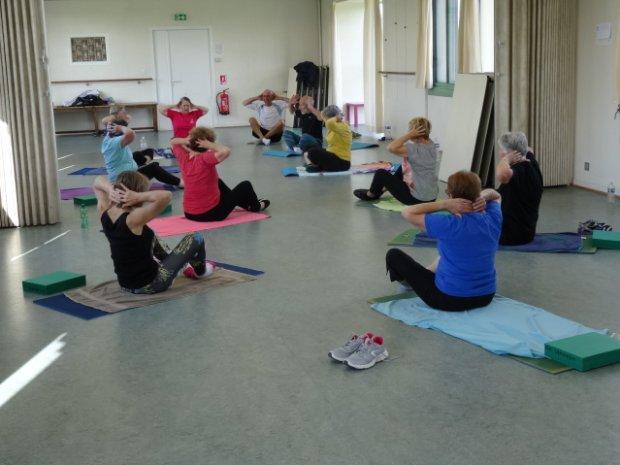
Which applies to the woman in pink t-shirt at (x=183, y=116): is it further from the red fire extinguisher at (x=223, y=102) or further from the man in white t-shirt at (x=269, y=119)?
the red fire extinguisher at (x=223, y=102)

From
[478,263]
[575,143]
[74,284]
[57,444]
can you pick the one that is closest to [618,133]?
[575,143]

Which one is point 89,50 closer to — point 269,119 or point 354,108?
point 269,119

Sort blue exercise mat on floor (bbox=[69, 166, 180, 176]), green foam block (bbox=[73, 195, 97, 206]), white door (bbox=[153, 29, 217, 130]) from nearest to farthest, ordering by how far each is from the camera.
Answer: green foam block (bbox=[73, 195, 97, 206]) < blue exercise mat on floor (bbox=[69, 166, 180, 176]) < white door (bbox=[153, 29, 217, 130])

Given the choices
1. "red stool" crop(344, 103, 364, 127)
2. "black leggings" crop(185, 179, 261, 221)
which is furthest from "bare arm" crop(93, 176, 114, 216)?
"red stool" crop(344, 103, 364, 127)

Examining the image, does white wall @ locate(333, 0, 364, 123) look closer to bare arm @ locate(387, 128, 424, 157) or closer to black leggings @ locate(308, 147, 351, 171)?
black leggings @ locate(308, 147, 351, 171)

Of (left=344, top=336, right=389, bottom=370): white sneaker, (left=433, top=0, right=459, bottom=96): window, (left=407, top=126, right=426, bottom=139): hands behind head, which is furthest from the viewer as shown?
(left=433, top=0, right=459, bottom=96): window

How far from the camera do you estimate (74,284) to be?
17.7 feet

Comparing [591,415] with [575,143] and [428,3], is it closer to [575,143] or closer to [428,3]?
[575,143]

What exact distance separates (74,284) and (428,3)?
7.89 meters

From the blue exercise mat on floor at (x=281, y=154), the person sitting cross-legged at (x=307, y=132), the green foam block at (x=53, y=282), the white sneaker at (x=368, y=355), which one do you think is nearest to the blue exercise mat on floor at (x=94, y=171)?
the blue exercise mat on floor at (x=281, y=154)

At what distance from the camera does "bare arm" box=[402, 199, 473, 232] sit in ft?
13.9

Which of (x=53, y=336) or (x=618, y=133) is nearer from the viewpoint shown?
(x=53, y=336)

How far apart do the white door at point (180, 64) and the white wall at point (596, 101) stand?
Result: 10838 millimetres

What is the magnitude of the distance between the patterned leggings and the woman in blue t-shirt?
148cm
